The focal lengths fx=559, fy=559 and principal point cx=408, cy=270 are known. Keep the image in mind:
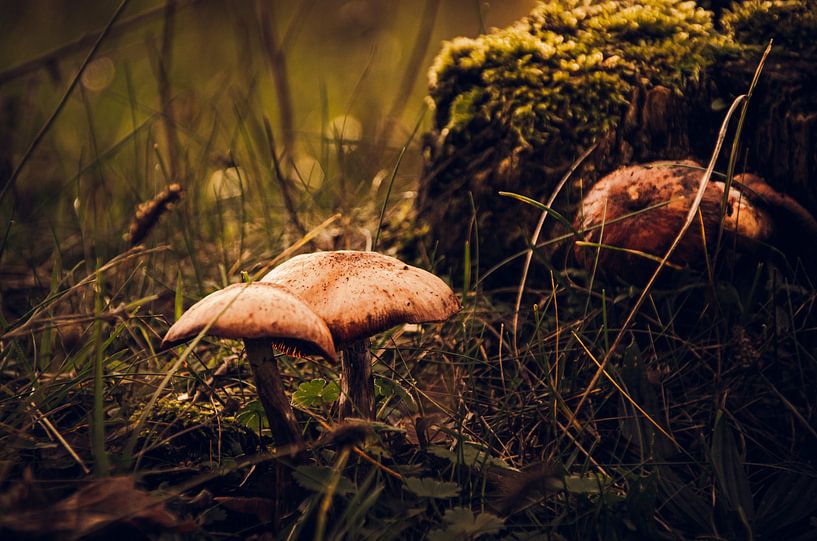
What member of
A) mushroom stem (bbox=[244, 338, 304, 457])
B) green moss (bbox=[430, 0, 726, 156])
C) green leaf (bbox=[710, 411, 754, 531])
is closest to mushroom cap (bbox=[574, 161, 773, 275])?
green moss (bbox=[430, 0, 726, 156])

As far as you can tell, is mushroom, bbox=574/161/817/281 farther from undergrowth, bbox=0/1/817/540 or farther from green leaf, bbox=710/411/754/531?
green leaf, bbox=710/411/754/531

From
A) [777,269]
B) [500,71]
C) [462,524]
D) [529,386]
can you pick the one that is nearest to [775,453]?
[777,269]

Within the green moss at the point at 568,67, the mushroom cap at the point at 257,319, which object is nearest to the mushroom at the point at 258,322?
the mushroom cap at the point at 257,319

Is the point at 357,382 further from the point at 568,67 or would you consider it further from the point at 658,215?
the point at 568,67

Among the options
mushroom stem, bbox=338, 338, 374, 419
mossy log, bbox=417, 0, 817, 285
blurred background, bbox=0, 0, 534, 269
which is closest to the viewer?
mushroom stem, bbox=338, 338, 374, 419

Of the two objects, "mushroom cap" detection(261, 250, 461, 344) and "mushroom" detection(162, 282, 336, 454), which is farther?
"mushroom cap" detection(261, 250, 461, 344)

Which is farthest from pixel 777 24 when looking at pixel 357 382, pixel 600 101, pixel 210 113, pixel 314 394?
pixel 210 113

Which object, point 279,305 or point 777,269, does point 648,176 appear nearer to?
point 777,269
